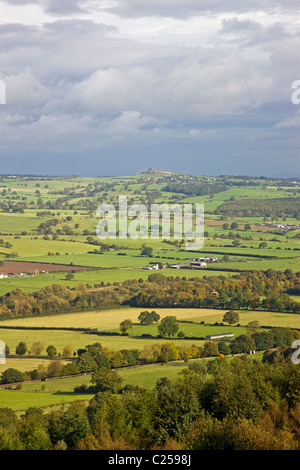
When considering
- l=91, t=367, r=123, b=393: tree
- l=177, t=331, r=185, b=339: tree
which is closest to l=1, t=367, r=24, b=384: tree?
l=91, t=367, r=123, b=393: tree

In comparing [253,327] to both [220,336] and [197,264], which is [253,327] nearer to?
[220,336]

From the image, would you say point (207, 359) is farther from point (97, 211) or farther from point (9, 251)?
point (97, 211)

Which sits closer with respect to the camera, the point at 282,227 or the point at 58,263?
the point at 58,263

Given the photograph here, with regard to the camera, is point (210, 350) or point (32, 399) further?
point (210, 350)

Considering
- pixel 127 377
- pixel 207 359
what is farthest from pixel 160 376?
pixel 207 359

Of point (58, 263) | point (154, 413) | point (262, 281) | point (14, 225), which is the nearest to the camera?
point (154, 413)

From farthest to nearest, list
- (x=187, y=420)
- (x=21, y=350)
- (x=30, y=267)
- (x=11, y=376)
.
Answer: (x=30, y=267) → (x=21, y=350) → (x=11, y=376) → (x=187, y=420)

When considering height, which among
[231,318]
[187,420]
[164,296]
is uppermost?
[187,420]

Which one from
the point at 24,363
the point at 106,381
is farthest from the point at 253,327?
the point at 106,381

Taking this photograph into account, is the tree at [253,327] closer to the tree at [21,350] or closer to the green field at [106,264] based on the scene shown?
the green field at [106,264]

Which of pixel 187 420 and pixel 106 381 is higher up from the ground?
pixel 187 420

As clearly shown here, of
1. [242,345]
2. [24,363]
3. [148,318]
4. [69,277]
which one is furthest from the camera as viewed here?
[69,277]
